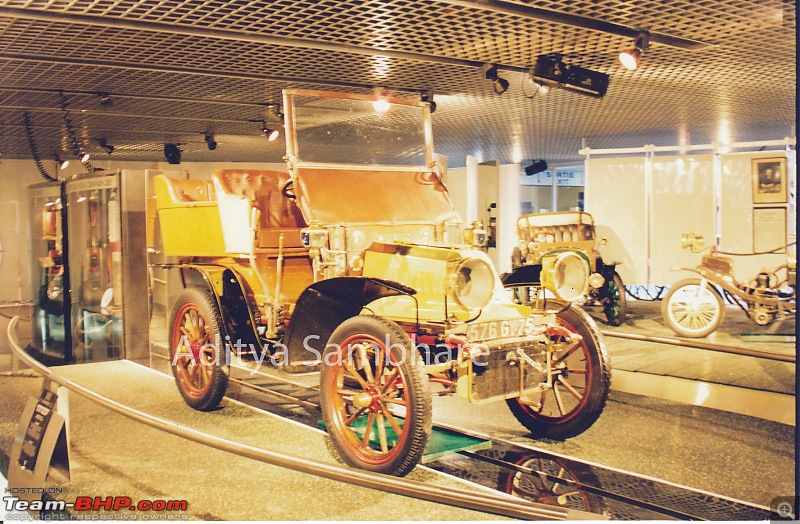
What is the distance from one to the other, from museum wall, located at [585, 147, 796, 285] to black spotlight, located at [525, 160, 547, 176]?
312 cm

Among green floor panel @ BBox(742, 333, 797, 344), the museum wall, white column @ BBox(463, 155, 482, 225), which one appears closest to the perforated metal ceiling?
the museum wall

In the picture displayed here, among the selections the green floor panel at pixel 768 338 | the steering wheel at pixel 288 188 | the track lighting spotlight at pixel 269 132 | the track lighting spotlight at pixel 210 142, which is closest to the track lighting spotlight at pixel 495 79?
the steering wheel at pixel 288 188

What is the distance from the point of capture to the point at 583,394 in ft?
12.9

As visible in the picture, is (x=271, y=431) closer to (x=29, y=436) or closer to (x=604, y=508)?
(x=29, y=436)

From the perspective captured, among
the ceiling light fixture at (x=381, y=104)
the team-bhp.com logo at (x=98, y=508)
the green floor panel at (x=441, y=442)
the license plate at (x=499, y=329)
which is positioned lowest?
the team-bhp.com logo at (x=98, y=508)

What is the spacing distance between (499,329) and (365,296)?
68 centimetres

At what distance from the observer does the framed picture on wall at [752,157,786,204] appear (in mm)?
8523

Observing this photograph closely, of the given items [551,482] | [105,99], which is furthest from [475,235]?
[105,99]

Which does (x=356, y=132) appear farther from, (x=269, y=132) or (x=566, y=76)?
(x=269, y=132)

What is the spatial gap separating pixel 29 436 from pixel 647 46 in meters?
4.29

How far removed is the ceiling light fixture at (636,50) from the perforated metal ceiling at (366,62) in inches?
2.9

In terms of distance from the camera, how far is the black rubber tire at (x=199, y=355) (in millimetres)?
4438

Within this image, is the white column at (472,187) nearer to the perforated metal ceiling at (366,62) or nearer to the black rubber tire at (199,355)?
the perforated metal ceiling at (366,62)

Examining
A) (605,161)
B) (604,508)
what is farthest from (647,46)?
(605,161)
